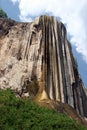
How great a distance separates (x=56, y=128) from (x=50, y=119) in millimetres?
1210

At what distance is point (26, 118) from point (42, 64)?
84.8 ft

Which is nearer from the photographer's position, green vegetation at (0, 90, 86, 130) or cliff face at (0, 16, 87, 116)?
green vegetation at (0, 90, 86, 130)

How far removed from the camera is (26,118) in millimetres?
31219

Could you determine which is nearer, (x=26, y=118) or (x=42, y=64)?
(x=26, y=118)

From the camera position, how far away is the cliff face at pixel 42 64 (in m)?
54.7

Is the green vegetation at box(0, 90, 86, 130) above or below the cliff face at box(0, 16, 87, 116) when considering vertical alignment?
below

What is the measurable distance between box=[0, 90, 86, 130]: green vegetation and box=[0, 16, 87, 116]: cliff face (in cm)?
1869

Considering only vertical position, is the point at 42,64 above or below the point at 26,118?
above

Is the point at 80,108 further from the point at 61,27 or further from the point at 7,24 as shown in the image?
the point at 7,24

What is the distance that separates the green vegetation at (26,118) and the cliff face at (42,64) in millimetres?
18687

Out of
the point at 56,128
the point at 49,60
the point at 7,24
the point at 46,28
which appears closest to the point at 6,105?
the point at 56,128

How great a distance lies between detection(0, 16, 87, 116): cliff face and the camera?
5466 centimetres

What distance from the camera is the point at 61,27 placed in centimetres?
6297

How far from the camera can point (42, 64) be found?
56656 millimetres
